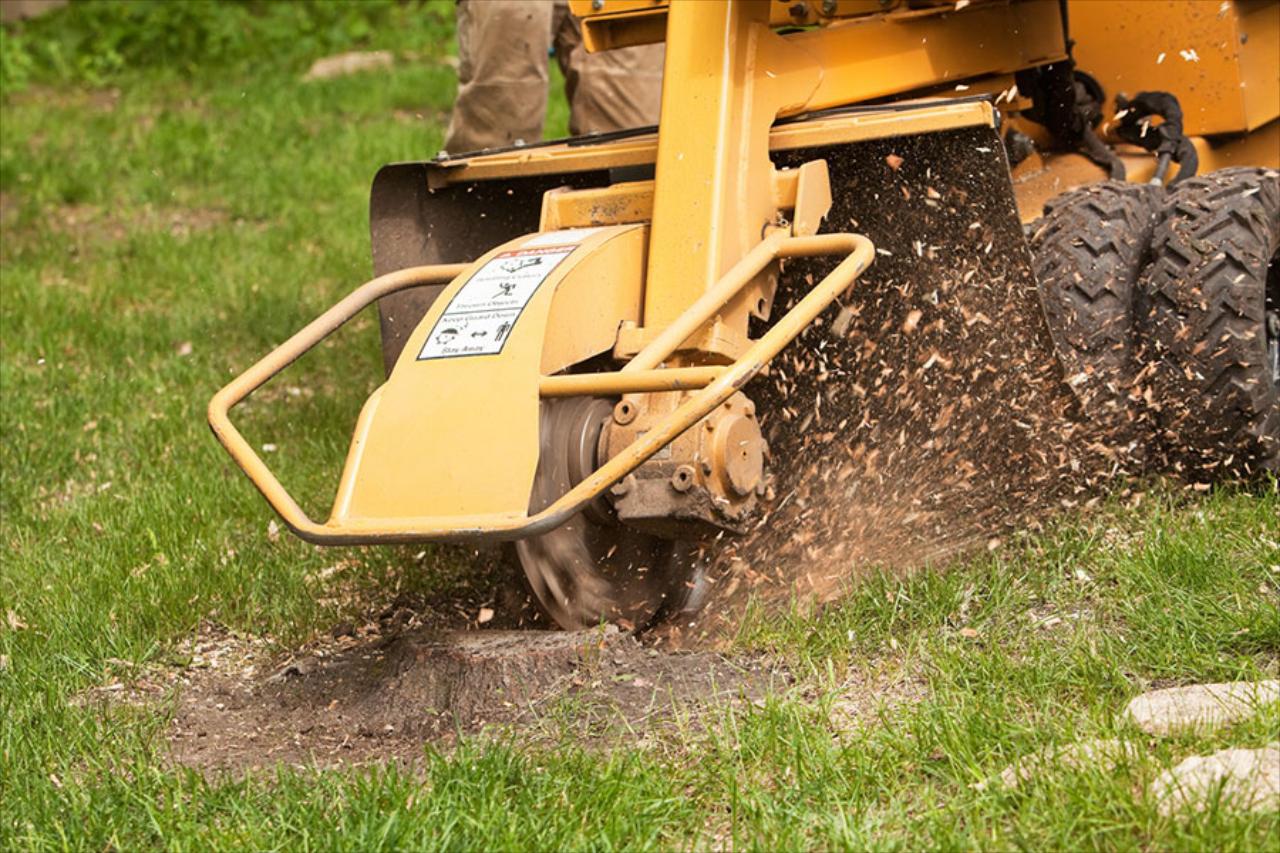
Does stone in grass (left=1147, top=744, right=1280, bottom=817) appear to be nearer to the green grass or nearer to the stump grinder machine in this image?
the green grass

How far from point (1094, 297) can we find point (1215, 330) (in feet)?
0.86

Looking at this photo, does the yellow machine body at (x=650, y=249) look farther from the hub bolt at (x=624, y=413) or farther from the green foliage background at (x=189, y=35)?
the green foliage background at (x=189, y=35)

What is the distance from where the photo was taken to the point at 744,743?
264 centimetres

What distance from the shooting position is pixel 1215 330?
364 cm

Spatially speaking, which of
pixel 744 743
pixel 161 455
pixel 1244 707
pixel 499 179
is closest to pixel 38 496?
pixel 161 455

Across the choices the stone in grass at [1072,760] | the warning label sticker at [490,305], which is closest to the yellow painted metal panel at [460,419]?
the warning label sticker at [490,305]

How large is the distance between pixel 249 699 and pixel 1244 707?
1.72m

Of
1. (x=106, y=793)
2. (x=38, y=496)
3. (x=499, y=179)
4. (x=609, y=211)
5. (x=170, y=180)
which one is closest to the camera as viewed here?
(x=106, y=793)

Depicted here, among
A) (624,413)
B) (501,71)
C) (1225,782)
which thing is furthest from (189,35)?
(1225,782)

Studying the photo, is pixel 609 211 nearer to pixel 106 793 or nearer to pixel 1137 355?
pixel 1137 355

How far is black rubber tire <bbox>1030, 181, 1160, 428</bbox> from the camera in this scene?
3.67m

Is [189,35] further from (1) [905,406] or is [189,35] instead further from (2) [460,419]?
(2) [460,419]

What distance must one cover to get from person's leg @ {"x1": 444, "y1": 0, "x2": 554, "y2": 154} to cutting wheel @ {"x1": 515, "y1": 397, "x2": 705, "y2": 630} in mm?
2293

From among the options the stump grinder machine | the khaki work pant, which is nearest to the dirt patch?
the stump grinder machine
